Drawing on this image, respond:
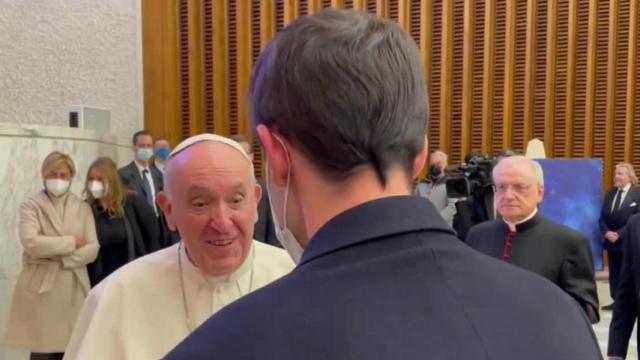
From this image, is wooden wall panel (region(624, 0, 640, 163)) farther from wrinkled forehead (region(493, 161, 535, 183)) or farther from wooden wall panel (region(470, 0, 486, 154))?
wrinkled forehead (region(493, 161, 535, 183))

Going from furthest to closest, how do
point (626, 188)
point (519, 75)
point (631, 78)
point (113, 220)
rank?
point (519, 75)
point (631, 78)
point (626, 188)
point (113, 220)

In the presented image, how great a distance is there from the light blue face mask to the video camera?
283cm

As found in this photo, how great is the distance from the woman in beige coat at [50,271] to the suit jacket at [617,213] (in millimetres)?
5059

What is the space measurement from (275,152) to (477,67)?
8.83 meters

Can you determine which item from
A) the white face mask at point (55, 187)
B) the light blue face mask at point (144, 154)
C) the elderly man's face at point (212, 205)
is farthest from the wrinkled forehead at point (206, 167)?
the light blue face mask at point (144, 154)

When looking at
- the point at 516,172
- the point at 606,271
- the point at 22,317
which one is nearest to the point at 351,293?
the point at 516,172

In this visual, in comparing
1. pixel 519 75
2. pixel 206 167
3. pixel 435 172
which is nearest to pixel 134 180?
pixel 435 172

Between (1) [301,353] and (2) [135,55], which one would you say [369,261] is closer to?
(1) [301,353]

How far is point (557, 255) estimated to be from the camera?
3.50 metres

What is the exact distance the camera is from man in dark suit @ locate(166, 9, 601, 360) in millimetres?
761

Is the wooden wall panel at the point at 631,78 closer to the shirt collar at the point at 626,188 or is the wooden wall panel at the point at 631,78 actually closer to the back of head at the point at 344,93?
the shirt collar at the point at 626,188

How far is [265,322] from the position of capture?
2.55 ft

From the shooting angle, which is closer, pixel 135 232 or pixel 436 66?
pixel 135 232

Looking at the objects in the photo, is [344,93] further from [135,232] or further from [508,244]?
[135,232]
